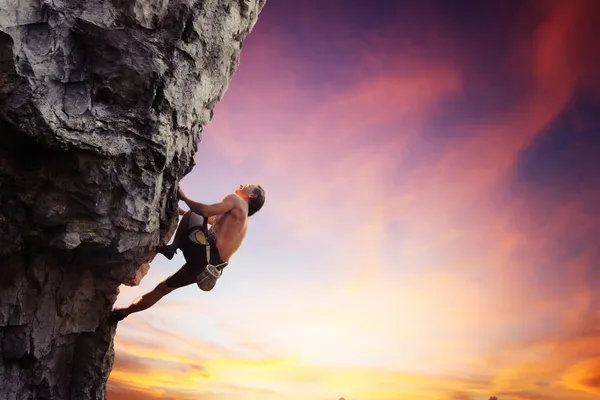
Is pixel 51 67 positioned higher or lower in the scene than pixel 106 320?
higher

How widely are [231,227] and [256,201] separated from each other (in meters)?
0.89

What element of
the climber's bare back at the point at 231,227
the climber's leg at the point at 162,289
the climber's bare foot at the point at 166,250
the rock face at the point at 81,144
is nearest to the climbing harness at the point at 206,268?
the climber's leg at the point at 162,289

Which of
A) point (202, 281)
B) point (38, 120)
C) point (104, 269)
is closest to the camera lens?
point (38, 120)

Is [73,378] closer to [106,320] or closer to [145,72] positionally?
[106,320]

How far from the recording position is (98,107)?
27.5 ft

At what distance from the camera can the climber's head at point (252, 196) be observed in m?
11.5

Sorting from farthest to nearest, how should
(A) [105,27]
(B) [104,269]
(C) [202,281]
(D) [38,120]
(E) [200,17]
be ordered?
(C) [202,281]
(B) [104,269]
(E) [200,17]
(A) [105,27]
(D) [38,120]

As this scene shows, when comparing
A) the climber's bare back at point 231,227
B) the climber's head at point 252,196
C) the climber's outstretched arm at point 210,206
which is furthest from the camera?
the climber's head at point 252,196

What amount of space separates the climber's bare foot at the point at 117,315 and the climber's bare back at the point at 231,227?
9.17 ft

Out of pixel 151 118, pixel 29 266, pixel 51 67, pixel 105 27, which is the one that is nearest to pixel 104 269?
pixel 29 266

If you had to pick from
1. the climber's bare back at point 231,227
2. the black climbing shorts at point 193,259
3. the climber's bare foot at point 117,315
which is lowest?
the climber's bare foot at point 117,315

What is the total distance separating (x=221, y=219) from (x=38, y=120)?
15.6ft

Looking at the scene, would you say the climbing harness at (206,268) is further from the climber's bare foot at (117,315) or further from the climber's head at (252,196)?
the climber's bare foot at (117,315)

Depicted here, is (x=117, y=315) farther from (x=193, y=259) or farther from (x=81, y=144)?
(x=81, y=144)
